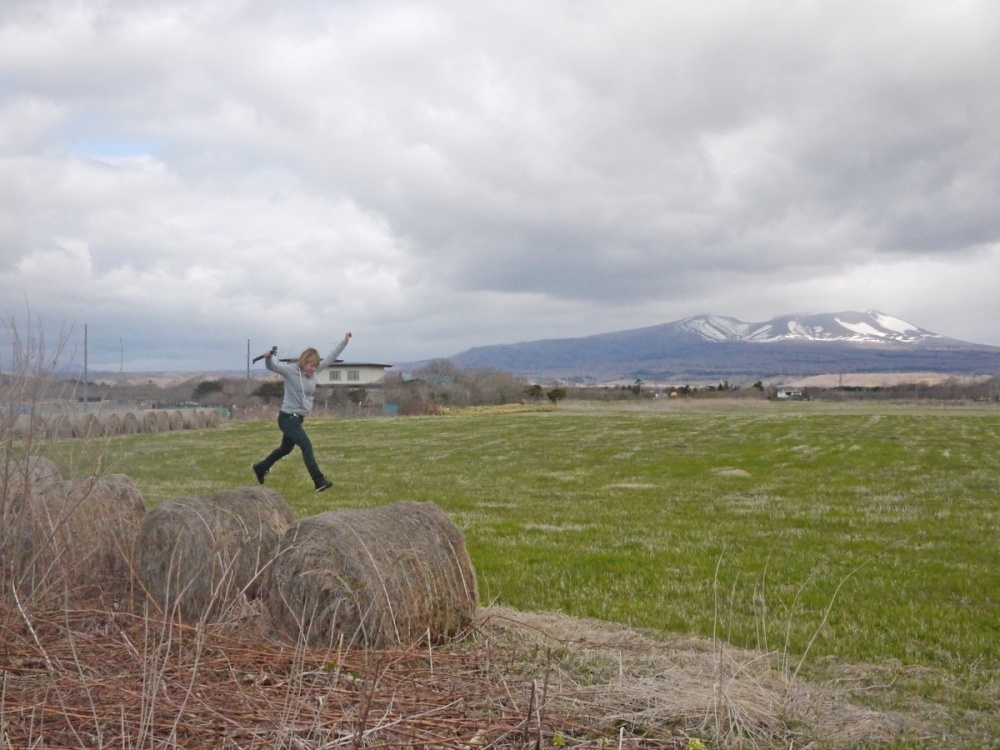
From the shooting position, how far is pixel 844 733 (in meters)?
4.62

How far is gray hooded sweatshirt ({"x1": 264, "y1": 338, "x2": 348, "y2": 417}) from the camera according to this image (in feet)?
39.9

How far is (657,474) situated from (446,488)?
17.8 ft

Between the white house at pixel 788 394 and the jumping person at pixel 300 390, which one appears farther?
the white house at pixel 788 394

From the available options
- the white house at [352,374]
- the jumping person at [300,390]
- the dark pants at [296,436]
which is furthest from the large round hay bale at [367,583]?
the white house at [352,374]

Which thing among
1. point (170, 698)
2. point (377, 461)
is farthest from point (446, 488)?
point (170, 698)

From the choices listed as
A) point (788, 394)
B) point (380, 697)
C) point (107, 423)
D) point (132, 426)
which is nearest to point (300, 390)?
point (107, 423)

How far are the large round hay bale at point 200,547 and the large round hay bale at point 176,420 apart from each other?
3477 cm

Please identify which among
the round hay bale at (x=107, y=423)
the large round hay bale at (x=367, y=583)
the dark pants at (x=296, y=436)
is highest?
the round hay bale at (x=107, y=423)

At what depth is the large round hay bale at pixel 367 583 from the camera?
568 centimetres

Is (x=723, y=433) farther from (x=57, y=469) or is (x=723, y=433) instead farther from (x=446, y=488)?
(x=57, y=469)

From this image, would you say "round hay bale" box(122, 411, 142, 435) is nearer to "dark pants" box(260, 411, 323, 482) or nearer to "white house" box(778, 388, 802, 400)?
"dark pants" box(260, 411, 323, 482)

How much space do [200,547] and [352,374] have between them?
92.4 metres

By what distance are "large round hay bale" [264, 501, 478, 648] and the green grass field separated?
86cm

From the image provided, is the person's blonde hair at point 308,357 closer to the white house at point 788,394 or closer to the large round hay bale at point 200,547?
the large round hay bale at point 200,547
